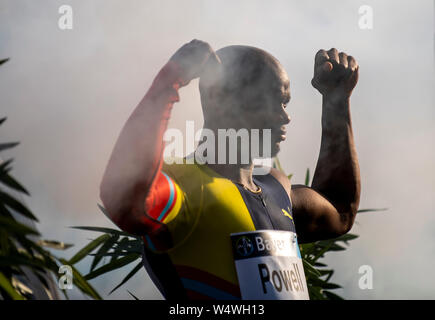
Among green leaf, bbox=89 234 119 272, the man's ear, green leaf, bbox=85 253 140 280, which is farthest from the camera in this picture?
green leaf, bbox=89 234 119 272

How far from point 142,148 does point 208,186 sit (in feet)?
1.22

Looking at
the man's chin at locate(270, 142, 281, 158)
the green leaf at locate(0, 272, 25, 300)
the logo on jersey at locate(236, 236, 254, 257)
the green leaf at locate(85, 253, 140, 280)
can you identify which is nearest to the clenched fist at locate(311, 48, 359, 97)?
the man's chin at locate(270, 142, 281, 158)

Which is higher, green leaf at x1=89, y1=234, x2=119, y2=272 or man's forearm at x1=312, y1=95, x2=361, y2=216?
man's forearm at x1=312, y1=95, x2=361, y2=216

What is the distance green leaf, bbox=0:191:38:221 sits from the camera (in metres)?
2.01

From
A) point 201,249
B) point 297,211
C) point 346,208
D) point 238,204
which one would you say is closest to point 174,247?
point 201,249

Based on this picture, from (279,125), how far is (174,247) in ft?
1.85

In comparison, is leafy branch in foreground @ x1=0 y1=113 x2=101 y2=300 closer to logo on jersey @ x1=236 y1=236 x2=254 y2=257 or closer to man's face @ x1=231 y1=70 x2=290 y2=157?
logo on jersey @ x1=236 y1=236 x2=254 y2=257

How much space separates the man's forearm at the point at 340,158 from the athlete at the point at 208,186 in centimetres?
9

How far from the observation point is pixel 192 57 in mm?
1513

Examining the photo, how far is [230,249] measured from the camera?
5.51 ft

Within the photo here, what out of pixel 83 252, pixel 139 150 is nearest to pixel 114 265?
pixel 83 252

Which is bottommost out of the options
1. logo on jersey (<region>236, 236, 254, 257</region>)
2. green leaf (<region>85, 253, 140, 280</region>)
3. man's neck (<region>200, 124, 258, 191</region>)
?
green leaf (<region>85, 253, 140, 280</region>)

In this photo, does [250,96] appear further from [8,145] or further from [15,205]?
[15,205]
